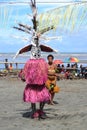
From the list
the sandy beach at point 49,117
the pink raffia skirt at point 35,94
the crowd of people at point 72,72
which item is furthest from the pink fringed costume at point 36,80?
the crowd of people at point 72,72

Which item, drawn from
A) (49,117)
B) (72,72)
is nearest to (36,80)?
(49,117)

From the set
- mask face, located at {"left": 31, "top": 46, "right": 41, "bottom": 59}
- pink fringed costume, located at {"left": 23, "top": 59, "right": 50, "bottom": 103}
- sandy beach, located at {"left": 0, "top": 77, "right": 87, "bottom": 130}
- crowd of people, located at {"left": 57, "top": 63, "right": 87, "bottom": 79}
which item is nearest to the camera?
sandy beach, located at {"left": 0, "top": 77, "right": 87, "bottom": 130}

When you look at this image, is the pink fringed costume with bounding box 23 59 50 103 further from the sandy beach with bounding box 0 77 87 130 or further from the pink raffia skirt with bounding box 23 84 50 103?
the sandy beach with bounding box 0 77 87 130

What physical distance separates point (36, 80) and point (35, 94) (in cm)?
29

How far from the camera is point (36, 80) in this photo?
8.66m

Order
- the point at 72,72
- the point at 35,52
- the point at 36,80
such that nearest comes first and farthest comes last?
the point at 36,80
the point at 35,52
the point at 72,72

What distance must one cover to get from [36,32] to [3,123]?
77.8 inches

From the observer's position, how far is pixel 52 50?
8.87m

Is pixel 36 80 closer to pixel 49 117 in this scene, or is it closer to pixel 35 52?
pixel 35 52

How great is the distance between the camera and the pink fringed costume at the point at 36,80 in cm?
868

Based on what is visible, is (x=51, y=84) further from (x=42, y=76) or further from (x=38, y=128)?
(x=38, y=128)

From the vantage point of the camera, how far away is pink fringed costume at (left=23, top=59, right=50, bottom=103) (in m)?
8.68

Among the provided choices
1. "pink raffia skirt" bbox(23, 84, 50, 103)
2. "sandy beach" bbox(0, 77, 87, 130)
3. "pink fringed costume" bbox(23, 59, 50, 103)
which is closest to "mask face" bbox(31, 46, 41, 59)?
"pink fringed costume" bbox(23, 59, 50, 103)

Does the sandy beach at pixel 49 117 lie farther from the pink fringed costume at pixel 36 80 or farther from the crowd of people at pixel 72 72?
the crowd of people at pixel 72 72
